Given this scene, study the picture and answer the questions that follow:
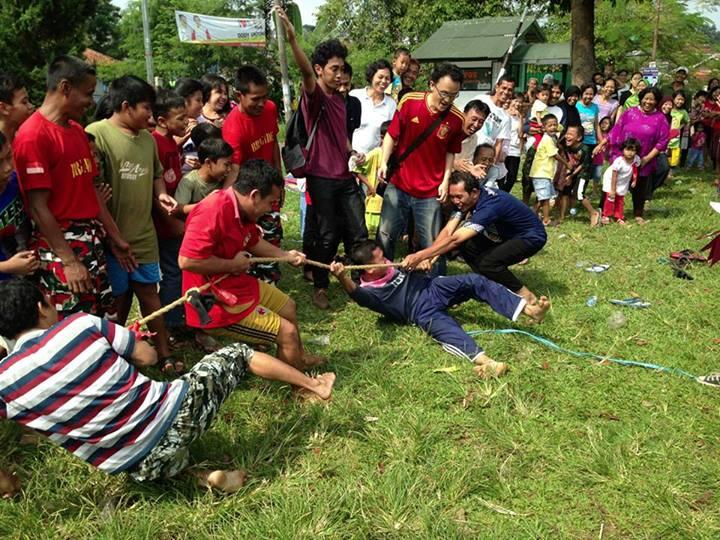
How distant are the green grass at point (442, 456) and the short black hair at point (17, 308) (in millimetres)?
924

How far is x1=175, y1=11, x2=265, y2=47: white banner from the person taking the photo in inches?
776

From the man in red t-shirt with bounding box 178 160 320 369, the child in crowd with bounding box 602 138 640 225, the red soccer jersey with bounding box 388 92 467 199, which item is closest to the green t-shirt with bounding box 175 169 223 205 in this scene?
the man in red t-shirt with bounding box 178 160 320 369

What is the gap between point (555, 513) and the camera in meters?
2.63

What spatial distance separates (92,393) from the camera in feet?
7.60

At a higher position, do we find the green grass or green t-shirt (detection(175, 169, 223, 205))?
green t-shirt (detection(175, 169, 223, 205))

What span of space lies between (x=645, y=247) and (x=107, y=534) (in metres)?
6.33

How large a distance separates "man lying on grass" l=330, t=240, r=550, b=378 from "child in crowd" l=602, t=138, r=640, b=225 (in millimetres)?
4436

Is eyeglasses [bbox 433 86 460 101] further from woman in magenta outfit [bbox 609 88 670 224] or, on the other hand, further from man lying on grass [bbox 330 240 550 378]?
woman in magenta outfit [bbox 609 88 670 224]

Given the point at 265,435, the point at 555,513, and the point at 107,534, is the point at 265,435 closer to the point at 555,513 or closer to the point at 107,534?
the point at 107,534

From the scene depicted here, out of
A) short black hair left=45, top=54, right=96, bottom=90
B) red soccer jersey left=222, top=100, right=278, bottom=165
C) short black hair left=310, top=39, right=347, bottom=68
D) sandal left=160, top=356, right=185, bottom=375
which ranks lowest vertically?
sandal left=160, top=356, right=185, bottom=375

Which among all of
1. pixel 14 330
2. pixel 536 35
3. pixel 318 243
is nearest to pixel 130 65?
pixel 536 35

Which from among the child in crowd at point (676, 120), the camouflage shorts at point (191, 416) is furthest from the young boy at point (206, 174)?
the child in crowd at point (676, 120)

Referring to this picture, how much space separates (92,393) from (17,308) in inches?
17.5

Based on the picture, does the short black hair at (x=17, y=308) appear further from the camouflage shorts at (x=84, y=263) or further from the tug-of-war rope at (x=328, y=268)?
the camouflage shorts at (x=84, y=263)
